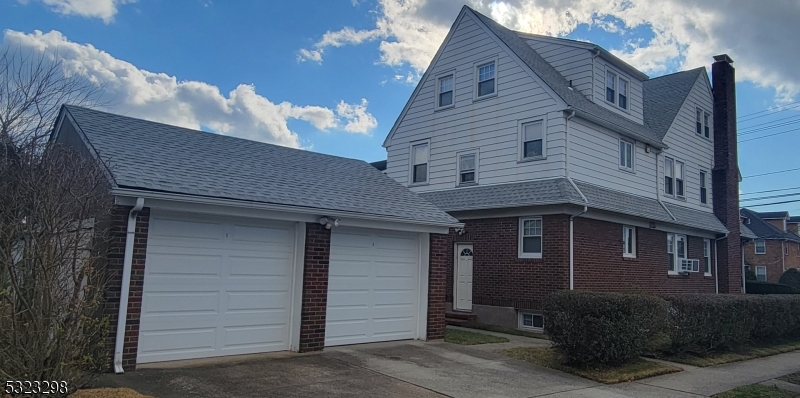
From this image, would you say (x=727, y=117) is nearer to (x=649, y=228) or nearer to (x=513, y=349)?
(x=649, y=228)

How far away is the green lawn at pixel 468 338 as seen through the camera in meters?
12.4

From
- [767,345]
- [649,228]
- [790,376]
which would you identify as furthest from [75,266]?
[649,228]

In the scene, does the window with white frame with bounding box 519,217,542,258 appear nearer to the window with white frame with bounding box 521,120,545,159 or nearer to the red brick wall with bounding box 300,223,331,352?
the window with white frame with bounding box 521,120,545,159

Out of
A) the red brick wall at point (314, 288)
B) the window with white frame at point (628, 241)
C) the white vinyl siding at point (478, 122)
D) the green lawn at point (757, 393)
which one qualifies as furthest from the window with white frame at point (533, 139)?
the green lawn at point (757, 393)

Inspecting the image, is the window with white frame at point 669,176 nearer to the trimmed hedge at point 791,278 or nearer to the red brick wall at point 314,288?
the red brick wall at point 314,288

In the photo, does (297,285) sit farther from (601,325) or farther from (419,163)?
(419,163)

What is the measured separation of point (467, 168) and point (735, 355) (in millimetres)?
9069

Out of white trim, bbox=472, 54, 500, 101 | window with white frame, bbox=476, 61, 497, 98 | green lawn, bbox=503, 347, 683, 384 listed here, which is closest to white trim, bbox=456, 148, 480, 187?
white trim, bbox=472, 54, 500, 101

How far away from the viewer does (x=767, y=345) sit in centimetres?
1366

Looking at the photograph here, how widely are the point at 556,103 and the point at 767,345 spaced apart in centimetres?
789

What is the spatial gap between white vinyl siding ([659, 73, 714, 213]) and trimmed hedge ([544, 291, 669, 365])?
10.9 metres

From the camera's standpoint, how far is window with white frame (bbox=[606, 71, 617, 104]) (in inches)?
749

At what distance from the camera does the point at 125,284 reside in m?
8.05

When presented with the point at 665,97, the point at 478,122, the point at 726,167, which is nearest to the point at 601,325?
the point at 478,122
